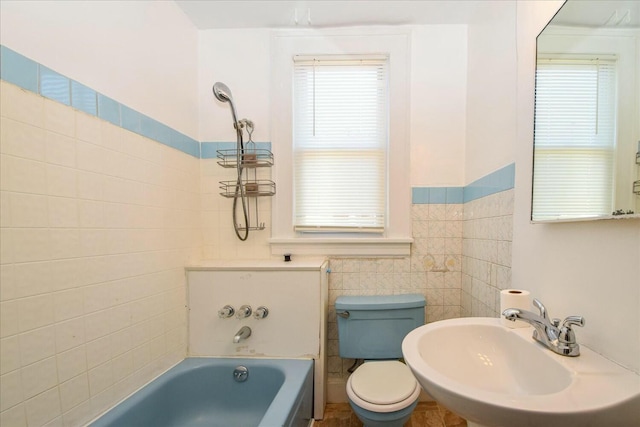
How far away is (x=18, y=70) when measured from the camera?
843 mm

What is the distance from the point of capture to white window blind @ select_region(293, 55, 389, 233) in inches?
71.1

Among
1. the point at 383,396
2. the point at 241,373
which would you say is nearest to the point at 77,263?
the point at 241,373

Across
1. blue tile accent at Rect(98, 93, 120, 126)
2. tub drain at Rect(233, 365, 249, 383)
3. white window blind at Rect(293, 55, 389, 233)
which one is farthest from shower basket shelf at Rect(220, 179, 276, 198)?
tub drain at Rect(233, 365, 249, 383)

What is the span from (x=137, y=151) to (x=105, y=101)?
247 millimetres

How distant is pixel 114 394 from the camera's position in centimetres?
117

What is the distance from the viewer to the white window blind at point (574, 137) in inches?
29.5

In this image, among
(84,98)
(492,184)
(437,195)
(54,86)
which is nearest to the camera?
(54,86)

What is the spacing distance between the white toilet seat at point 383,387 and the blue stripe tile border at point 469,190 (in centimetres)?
103

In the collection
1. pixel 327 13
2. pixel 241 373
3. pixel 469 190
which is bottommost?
pixel 241 373

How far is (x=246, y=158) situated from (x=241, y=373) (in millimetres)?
1329

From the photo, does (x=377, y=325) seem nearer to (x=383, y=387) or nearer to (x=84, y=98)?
(x=383, y=387)

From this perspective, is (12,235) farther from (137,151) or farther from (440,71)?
(440,71)

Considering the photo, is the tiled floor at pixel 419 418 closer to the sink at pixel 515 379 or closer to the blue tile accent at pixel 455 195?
the sink at pixel 515 379

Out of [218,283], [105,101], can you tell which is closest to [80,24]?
[105,101]
